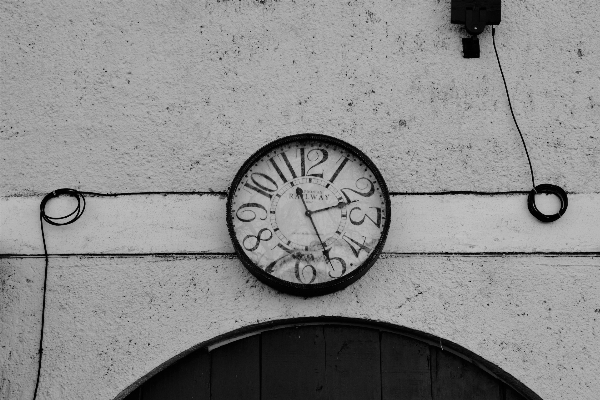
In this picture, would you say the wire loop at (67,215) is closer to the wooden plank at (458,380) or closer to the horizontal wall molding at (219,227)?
the horizontal wall molding at (219,227)

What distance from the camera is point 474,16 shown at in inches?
120

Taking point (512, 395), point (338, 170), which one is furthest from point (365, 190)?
point (512, 395)

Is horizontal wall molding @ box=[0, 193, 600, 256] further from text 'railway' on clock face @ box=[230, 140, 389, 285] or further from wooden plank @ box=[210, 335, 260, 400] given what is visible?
wooden plank @ box=[210, 335, 260, 400]

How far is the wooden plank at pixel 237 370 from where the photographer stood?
285 centimetres

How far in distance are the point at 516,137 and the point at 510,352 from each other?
0.85 m

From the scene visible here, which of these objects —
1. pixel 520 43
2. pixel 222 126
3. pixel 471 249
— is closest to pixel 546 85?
pixel 520 43

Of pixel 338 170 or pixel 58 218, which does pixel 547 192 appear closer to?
pixel 338 170

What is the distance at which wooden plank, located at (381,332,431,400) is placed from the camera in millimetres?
2822

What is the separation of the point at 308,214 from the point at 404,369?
0.69 m

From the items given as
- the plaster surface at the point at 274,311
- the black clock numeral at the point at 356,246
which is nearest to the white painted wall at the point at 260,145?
the plaster surface at the point at 274,311

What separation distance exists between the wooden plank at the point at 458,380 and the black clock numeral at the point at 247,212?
0.84 m

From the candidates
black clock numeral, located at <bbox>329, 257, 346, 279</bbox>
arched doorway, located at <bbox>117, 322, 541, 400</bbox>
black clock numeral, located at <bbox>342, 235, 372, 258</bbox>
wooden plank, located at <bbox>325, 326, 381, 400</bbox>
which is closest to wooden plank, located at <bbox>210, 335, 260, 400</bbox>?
arched doorway, located at <bbox>117, 322, 541, 400</bbox>

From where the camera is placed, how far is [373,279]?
2.88m

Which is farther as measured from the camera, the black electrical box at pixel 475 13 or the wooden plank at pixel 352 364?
the black electrical box at pixel 475 13
